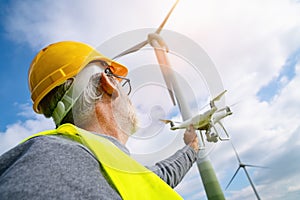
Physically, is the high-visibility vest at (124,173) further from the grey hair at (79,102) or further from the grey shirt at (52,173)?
the grey hair at (79,102)

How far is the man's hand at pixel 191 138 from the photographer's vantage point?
3792 mm

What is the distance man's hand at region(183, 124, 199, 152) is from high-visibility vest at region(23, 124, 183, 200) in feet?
7.51

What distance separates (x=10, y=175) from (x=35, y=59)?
183 cm

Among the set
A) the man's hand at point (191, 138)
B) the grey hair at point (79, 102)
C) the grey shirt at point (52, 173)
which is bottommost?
the grey shirt at point (52, 173)

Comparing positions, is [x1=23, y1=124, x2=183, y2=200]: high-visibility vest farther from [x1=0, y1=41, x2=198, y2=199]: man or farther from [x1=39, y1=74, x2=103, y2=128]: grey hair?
[x1=39, y1=74, x2=103, y2=128]: grey hair

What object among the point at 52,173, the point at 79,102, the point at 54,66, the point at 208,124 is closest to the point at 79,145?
the point at 52,173

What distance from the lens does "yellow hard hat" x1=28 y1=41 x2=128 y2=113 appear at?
2.34m

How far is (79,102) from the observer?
218 centimetres

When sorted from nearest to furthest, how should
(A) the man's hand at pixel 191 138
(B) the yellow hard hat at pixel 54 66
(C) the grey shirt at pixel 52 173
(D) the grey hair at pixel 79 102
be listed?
(C) the grey shirt at pixel 52 173 → (D) the grey hair at pixel 79 102 → (B) the yellow hard hat at pixel 54 66 → (A) the man's hand at pixel 191 138

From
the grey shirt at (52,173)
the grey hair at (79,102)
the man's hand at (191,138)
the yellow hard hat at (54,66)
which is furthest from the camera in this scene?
the man's hand at (191,138)

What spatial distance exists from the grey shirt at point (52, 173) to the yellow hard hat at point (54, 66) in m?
1.28

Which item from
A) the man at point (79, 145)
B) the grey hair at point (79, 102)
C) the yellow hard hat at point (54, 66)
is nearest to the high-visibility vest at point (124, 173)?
the man at point (79, 145)

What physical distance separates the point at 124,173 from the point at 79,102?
1.04 meters

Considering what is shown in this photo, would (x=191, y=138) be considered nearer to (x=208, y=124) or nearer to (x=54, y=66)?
(x=208, y=124)
